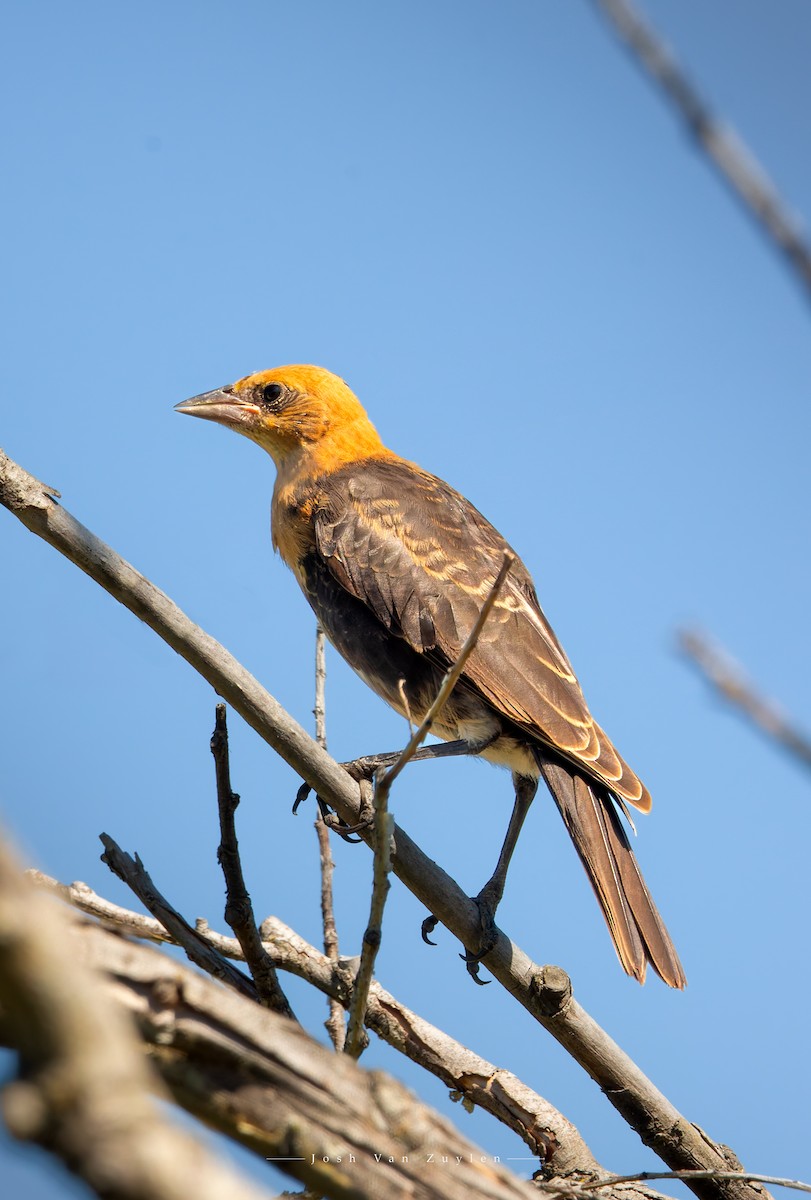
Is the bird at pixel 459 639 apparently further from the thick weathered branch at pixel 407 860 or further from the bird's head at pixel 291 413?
the thick weathered branch at pixel 407 860

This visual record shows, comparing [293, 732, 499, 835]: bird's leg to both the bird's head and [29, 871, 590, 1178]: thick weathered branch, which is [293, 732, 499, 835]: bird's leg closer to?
[29, 871, 590, 1178]: thick weathered branch

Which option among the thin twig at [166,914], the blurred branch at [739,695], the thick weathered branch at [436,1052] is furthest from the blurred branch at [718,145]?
the thick weathered branch at [436,1052]

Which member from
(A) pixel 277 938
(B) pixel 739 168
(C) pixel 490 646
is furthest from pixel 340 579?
(B) pixel 739 168

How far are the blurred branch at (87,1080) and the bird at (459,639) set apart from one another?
2.91 metres

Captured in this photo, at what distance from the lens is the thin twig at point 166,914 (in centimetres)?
315

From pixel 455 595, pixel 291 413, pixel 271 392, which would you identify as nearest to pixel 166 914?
pixel 455 595

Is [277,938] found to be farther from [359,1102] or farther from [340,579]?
[359,1102]

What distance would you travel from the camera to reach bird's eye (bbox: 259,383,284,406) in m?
6.19

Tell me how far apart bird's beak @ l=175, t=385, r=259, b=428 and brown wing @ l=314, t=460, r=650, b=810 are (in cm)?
82

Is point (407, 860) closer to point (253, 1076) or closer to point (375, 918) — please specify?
point (375, 918)

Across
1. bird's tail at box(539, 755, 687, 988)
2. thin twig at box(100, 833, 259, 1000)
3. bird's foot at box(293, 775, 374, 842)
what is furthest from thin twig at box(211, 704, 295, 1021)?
bird's tail at box(539, 755, 687, 988)

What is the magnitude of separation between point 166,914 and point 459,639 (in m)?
1.93

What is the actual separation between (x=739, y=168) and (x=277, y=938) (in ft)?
10.9

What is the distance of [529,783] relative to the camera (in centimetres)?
506
